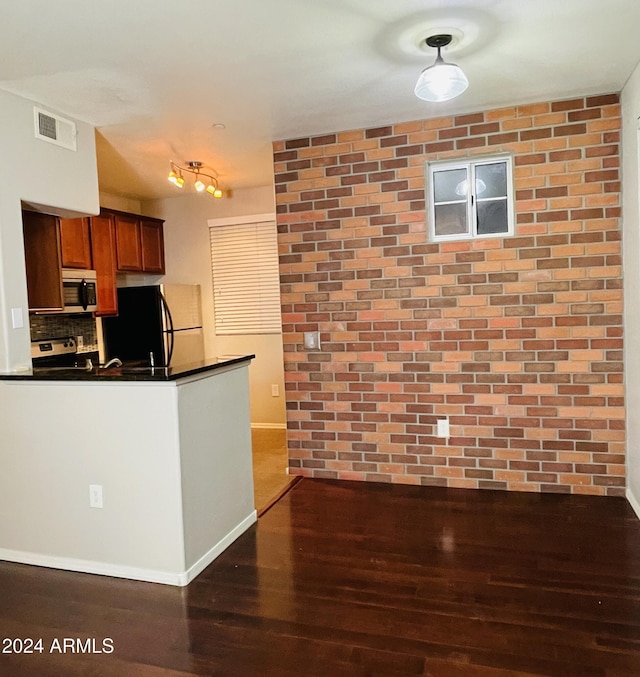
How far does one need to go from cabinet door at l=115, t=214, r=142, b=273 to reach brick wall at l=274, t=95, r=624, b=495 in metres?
1.92

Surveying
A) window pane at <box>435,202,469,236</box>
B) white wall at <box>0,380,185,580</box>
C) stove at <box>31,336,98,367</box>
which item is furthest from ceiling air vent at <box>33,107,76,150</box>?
window pane at <box>435,202,469,236</box>

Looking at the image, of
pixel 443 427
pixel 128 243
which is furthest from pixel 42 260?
pixel 443 427

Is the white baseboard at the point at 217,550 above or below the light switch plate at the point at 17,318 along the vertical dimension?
below

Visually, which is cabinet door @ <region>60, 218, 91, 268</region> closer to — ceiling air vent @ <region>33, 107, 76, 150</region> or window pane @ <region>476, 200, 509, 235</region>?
ceiling air vent @ <region>33, 107, 76, 150</region>

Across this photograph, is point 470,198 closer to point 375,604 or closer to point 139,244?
point 375,604

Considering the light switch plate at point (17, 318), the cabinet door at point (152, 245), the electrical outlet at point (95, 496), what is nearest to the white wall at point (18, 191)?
the light switch plate at point (17, 318)

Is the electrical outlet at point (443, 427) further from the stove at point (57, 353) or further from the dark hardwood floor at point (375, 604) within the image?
the stove at point (57, 353)

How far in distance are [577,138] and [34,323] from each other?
13.1 ft

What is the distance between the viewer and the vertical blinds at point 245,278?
5.28 m

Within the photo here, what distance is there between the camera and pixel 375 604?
2158 millimetres

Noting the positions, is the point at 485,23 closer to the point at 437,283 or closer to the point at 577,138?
the point at 577,138

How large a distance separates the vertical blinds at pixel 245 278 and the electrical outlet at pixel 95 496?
2978 mm

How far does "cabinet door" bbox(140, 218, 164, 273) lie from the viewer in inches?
207

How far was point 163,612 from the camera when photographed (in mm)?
2162
